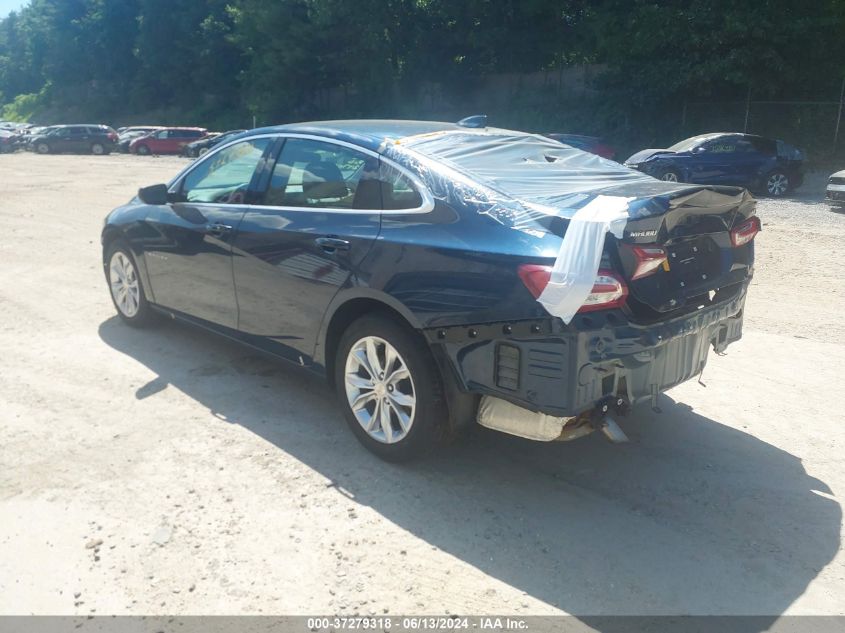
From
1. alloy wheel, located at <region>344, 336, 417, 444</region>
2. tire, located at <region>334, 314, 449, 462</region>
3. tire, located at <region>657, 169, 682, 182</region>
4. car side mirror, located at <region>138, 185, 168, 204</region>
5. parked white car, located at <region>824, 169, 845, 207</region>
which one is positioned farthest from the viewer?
tire, located at <region>657, 169, 682, 182</region>

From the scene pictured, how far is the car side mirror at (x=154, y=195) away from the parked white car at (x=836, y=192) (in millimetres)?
13681

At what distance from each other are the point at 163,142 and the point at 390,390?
41.1 metres

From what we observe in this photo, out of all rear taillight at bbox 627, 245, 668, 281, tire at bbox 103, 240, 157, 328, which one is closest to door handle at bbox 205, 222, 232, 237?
tire at bbox 103, 240, 157, 328

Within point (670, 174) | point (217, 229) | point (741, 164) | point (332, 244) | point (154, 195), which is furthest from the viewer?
point (670, 174)

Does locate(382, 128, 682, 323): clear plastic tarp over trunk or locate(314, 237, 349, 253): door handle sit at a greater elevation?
locate(382, 128, 682, 323): clear plastic tarp over trunk

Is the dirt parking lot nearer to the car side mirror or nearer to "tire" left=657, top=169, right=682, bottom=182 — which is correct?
the car side mirror

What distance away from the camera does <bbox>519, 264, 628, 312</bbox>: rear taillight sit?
3.38m

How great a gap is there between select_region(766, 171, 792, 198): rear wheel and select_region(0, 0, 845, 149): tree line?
7.36 meters

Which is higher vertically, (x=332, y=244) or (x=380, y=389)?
(x=332, y=244)

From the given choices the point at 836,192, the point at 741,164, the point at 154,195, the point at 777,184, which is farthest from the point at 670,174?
the point at 154,195

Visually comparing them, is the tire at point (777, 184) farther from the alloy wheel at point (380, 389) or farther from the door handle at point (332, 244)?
the alloy wheel at point (380, 389)

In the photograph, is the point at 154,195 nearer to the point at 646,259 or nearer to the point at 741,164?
the point at 646,259

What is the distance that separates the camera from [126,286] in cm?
639

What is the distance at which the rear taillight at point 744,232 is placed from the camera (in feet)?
14.0
